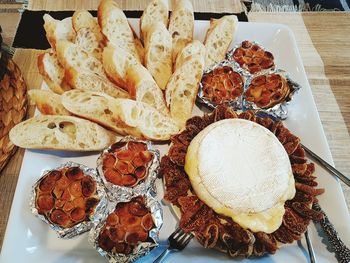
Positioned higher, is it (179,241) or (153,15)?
(153,15)

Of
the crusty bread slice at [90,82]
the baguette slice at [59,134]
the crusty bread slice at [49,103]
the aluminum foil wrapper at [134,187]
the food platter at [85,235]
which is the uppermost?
the crusty bread slice at [90,82]

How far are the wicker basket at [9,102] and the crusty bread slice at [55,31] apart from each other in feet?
0.71

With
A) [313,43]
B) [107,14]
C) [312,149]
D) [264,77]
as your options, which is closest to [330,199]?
[312,149]

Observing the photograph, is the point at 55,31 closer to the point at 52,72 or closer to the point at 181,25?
the point at 52,72

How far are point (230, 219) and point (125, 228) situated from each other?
0.36m

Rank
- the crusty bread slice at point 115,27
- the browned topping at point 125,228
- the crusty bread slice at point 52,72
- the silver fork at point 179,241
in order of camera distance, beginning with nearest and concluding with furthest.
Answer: the browned topping at point 125,228 → the silver fork at point 179,241 → the crusty bread slice at point 52,72 → the crusty bread slice at point 115,27

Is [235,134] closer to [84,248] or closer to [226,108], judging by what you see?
[226,108]

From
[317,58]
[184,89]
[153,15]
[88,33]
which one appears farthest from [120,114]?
[317,58]

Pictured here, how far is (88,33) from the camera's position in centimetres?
184

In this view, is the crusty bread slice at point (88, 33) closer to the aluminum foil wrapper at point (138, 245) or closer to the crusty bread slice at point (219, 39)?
the crusty bread slice at point (219, 39)

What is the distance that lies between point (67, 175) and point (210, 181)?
0.51 m

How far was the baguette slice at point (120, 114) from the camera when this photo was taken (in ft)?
5.11

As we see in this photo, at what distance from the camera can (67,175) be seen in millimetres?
1379

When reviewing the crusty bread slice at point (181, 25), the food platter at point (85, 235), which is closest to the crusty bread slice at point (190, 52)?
the crusty bread slice at point (181, 25)
